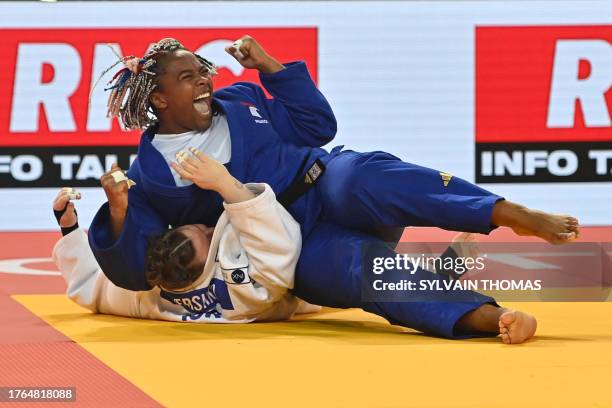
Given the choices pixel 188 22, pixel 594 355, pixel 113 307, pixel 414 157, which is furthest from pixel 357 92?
pixel 594 355

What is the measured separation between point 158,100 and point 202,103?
0.16 m

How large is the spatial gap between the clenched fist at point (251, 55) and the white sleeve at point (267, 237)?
22.5 inches

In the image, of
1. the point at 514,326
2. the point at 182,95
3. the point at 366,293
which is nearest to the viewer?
the point at 514,326

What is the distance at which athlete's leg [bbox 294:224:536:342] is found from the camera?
3.33 meters

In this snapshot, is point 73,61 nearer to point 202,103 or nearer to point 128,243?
point 202,103

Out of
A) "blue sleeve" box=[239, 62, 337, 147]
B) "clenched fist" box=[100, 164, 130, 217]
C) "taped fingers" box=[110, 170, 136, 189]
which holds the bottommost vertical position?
"clenched fist" box=[100, 164, 130, 217]

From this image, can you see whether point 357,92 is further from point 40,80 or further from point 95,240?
point 95,240

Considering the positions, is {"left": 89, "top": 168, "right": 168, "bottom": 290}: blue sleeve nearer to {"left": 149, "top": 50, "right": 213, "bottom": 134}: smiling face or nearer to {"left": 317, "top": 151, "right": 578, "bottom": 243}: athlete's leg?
{"left": 149, "top": 50, "right": 213, "bottom": 134}: smiling face

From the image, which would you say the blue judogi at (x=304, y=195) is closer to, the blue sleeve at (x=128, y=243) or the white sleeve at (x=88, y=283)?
the blue sleeve at (x=128, y=243)

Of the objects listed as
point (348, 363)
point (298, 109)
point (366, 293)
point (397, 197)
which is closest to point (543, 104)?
point (298, 109)

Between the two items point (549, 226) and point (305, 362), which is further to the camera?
point (549, 226)

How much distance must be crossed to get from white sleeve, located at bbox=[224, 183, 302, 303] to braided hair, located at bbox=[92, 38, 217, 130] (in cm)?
62

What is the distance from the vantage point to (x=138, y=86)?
4.00 metres

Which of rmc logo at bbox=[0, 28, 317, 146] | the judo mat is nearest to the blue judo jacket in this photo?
the judo mat
